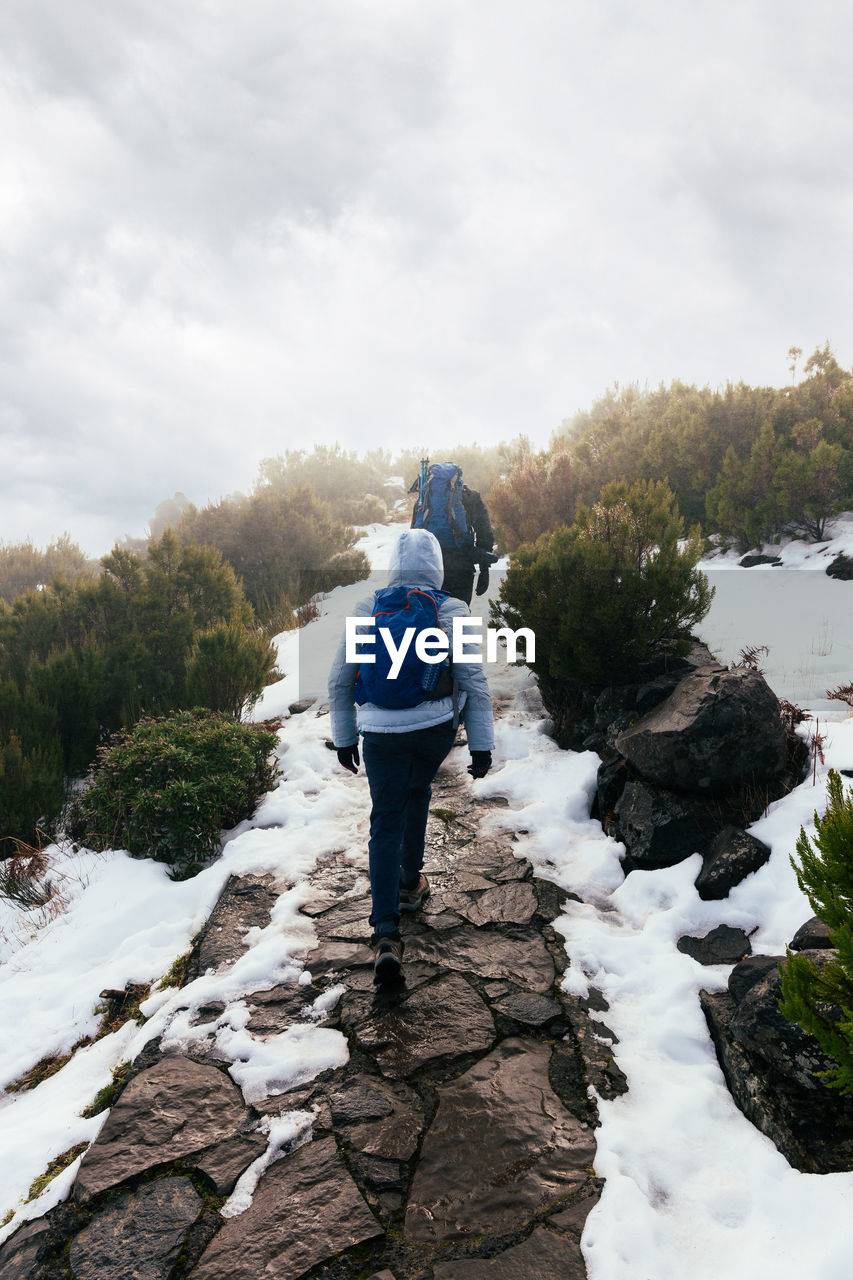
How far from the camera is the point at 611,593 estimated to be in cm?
490

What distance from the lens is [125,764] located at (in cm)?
452

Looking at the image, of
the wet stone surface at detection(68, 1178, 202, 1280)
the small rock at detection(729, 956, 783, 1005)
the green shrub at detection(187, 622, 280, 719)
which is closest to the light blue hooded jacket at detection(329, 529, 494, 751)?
the small rock at detection(729, 956, 783, 1005)

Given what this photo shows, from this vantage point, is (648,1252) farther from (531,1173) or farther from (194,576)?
(194,576)

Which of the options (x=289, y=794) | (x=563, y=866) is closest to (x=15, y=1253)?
(x=563, y=866)

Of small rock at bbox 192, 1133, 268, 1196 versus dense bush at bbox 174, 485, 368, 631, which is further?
dense bush at bbox 174, 485, 368, 631

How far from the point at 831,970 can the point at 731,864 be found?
59.0 inches

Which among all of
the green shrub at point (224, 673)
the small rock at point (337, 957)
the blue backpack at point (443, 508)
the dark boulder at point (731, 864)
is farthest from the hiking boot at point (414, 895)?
the green shrub at point (224, 673)

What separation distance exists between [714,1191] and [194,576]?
9.27 meters

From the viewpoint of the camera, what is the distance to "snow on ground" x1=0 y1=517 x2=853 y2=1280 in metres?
1.67

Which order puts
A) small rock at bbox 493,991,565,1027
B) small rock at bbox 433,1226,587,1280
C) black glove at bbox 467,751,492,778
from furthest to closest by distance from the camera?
1. black glove at bbox 467,751,492,778
2. small rock at bbox 493,991,565,1027
3. small rock at bbox 433,1226,587,1280

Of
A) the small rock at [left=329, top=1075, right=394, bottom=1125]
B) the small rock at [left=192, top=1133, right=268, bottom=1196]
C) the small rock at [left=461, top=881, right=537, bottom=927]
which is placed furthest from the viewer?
the small rock at [left=461, top=881, right=537, bottom=927]

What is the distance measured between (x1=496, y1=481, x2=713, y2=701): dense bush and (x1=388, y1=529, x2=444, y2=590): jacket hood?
2184 mm

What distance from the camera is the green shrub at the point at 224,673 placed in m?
6.72

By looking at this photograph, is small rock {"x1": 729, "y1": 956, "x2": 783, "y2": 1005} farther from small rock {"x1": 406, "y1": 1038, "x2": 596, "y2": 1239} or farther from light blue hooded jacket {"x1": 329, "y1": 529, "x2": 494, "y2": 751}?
light blue hooded jacket {"x1": 329, "y1": 529, "x2": 494, "y2": 751}
